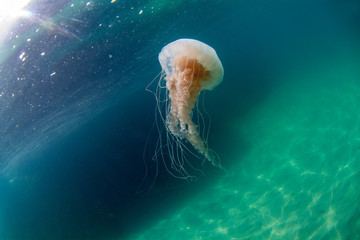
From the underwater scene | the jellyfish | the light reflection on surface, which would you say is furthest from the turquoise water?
the light reflection on surface

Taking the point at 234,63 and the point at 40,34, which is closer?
the point at 40,34

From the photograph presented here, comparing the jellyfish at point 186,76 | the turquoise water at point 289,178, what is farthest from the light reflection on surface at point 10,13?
the turquoise water at point 289,178

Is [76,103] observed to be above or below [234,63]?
below

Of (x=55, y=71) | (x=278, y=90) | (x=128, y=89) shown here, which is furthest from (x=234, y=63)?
(x=55, y=71)

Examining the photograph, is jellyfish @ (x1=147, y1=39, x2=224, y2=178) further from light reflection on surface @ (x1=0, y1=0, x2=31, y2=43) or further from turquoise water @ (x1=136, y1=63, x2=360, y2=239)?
light reflection on surface @ (x1=0, y1=0, x2=31, y2=43)

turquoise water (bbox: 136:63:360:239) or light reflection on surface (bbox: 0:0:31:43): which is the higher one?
light reflection on surface (bbox: 0:0:31:43)

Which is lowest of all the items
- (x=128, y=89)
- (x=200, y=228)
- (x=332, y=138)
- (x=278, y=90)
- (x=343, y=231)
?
(x=343, y=231)

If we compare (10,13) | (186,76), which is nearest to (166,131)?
(186,76)

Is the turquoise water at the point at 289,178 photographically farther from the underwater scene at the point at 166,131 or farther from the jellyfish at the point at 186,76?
the jellyfish at the point at 186,76

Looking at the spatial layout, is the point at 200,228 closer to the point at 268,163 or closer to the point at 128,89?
the point at 268,163
